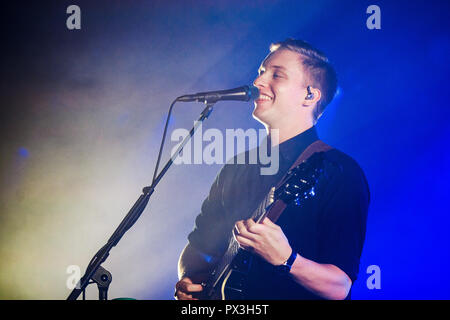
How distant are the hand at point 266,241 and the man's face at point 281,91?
2.49 feet

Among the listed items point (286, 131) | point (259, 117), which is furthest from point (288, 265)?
point (259, 117)

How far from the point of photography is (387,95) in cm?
264

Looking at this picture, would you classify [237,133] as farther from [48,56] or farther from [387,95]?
[48,56]

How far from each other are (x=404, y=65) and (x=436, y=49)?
0.78 ft

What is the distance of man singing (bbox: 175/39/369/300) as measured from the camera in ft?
7.04

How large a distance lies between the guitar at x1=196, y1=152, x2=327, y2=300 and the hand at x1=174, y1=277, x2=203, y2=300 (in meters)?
0.04

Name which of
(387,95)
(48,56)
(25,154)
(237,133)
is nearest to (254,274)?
(237,133)

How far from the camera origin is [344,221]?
227 cm

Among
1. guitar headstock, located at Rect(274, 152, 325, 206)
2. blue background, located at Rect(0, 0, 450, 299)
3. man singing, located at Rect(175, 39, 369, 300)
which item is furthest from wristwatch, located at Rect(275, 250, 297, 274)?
blue background, located at Rect(0, 0, 450, 299)

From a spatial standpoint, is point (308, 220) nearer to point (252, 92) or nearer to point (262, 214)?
point (262, 214)

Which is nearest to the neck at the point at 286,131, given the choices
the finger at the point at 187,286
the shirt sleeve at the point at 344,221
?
the shirt sleeve at the point at 344,221

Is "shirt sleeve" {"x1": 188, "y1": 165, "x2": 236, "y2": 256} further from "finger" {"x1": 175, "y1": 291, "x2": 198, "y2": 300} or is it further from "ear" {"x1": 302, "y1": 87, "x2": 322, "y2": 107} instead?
"ear" {"x1": 302, "y1": 87, "x2": 322, "y2": 107}

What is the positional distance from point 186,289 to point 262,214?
2.19ft

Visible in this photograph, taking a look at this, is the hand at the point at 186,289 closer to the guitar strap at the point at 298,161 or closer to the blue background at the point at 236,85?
the blue background at the point at 236,85
